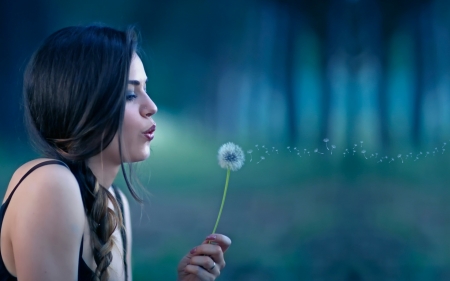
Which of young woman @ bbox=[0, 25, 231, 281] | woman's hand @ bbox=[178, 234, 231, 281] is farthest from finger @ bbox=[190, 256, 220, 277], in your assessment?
young woman @ bbox=[0, 25, 231, 281]

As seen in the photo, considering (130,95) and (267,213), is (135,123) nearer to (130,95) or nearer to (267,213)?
(130,95)

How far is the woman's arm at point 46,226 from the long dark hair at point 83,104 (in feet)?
0.26

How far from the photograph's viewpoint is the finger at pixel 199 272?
0.89 metres

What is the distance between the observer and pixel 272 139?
1.55 metres

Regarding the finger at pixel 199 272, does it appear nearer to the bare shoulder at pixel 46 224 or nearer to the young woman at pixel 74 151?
the young woman at pixel 74 151

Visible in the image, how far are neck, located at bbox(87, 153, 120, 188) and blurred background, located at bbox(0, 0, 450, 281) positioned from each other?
2.30ft

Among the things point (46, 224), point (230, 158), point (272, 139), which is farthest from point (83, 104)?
point (272, 139)

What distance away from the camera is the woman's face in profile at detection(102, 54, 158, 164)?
0.79 meters

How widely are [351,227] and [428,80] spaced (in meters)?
0.59

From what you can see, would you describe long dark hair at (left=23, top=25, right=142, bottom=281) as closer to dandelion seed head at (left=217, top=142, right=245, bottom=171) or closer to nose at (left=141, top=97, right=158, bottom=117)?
nose at (left=141, top=97, right=158, bottom=117)

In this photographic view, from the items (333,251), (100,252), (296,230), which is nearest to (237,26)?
(296,230)

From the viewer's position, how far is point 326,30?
5.25 feet

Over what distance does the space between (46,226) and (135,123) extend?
260 mm

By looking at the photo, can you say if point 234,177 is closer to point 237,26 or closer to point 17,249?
point 237,26
